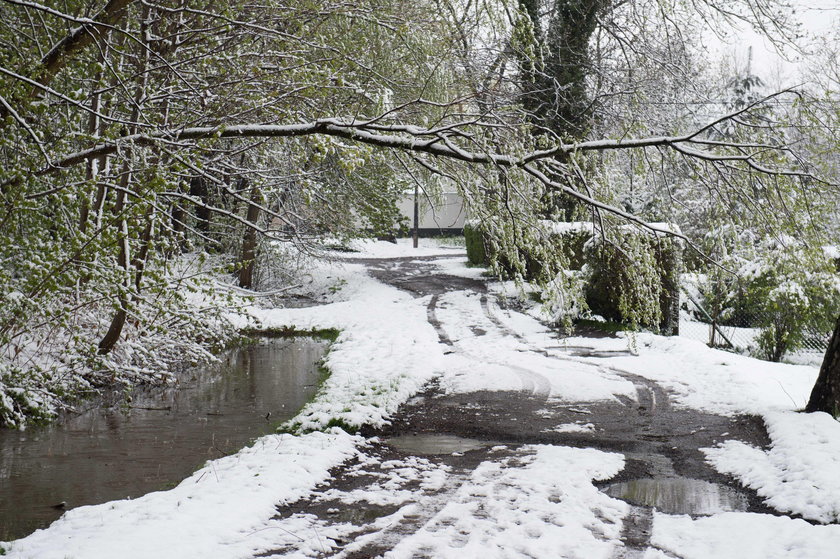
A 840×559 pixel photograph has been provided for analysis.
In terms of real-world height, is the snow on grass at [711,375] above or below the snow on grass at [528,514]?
above

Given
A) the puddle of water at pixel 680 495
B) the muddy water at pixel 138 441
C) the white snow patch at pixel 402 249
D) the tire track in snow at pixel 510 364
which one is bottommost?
the muddy water at pixel 138 441

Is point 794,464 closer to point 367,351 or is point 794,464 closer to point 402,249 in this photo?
point 367,351

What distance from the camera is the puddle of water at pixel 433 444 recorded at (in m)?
6.97

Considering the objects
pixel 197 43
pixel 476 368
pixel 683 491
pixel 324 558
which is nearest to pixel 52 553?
pixel 324 558

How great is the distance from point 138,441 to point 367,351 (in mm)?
5117

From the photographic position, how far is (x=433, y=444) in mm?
7184

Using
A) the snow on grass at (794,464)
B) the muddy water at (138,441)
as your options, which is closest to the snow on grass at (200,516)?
the muddy water at (138,441)

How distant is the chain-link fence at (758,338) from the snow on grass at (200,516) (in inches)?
301

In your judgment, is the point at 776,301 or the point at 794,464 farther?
the point at 776,301

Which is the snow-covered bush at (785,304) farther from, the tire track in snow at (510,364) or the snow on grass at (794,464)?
the snow on grass at (794,464)

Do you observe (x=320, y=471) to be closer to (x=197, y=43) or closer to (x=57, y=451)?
(x=57, y=451)

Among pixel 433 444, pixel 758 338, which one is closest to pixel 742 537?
pixel 433 444

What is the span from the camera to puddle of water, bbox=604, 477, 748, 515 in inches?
213

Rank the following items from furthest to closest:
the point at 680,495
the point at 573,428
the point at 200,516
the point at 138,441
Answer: the point at 573,428, the point at 138,441, the point at 680,495, the point at 200,516
